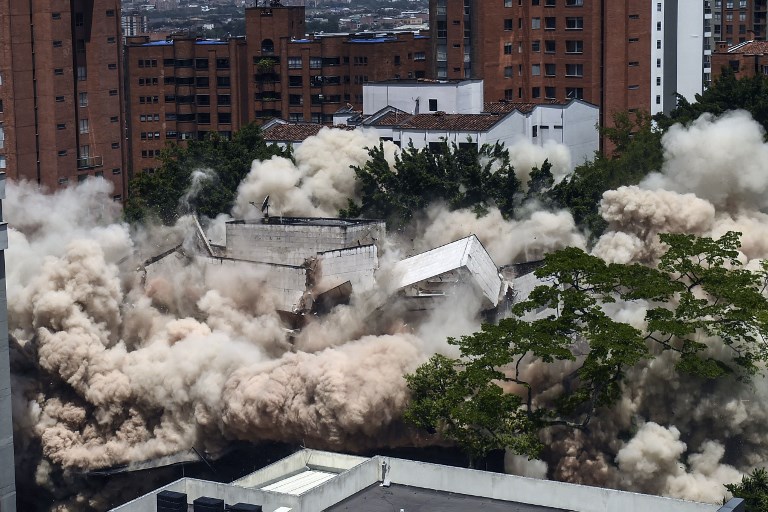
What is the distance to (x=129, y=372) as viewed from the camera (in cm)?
5172

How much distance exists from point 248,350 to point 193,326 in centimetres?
275

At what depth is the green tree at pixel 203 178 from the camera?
67.1 meters

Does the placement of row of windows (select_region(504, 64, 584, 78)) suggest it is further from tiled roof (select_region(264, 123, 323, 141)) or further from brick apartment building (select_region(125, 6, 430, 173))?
tiled roof (select_region(264, 123, 323, 141))

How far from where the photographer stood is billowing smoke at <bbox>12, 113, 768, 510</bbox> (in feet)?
155

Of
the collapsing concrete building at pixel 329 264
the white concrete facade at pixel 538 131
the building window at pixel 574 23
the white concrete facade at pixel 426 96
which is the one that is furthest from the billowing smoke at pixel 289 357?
the building window at pixel 574 23

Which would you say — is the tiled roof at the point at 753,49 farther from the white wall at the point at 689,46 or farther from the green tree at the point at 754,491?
the green tree at the point at 754,491

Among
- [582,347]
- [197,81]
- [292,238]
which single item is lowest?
[582,347]

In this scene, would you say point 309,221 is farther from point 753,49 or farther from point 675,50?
point 753,49

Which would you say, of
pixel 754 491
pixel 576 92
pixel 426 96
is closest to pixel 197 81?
pixel 576 92

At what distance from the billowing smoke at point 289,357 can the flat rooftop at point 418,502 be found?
A: 7120 mm

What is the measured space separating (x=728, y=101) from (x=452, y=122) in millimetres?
12527

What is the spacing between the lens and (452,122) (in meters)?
78.5

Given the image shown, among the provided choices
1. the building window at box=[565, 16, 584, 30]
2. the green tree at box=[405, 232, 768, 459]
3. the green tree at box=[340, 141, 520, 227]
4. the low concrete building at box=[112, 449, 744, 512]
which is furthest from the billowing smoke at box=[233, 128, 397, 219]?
the building window at box=[565, 16, 584, 30]

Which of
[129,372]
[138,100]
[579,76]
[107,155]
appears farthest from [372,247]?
[138,100]
